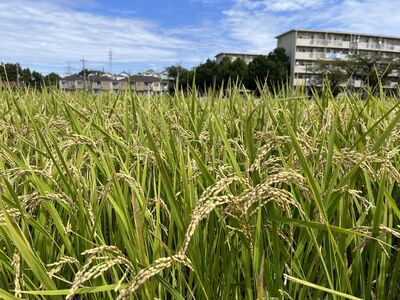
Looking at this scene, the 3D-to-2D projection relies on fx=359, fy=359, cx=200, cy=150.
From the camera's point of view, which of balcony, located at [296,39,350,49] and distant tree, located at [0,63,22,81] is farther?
balcony, located at [296,39,350,49]

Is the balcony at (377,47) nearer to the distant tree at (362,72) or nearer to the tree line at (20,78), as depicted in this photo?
the distant tree at (362,72)

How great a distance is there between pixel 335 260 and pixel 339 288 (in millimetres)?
77

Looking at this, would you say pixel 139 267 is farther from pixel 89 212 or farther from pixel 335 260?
pixel 335 260

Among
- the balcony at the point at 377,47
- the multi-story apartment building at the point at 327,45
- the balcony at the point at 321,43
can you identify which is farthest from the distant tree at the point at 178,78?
the balcony at the point at 377,47

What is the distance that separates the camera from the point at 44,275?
798 mm

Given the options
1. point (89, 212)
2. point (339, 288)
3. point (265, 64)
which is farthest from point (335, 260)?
point (265, 64)

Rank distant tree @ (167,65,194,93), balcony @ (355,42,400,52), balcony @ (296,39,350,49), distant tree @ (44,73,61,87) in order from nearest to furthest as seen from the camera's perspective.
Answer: distant tree @ (167,65,194,93)
distant tree @ (44,73,61,87)
balcony @ (296,39,350,49)
balcony @ (355,42,400,52)

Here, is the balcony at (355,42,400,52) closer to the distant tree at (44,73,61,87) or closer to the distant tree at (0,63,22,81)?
the distant tree at (44,73,61,87)

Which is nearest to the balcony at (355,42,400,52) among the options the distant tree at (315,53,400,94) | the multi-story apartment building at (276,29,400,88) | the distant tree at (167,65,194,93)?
the multi-story apartment building at (276,29,400,88)

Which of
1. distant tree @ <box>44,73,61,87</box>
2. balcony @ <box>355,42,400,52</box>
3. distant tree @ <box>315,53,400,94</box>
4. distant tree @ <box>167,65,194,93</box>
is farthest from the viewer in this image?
balcony @ <box>355,42,400,52</box>

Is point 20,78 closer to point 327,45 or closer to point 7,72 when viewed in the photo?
point 7,72

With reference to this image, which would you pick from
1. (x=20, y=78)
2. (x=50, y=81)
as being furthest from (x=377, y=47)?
(x=50, y=81)

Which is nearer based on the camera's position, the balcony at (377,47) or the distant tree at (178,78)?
the distant tree at (178,78)

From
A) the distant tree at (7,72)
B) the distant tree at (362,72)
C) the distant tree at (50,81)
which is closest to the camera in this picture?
the distant tree at (362,72)
